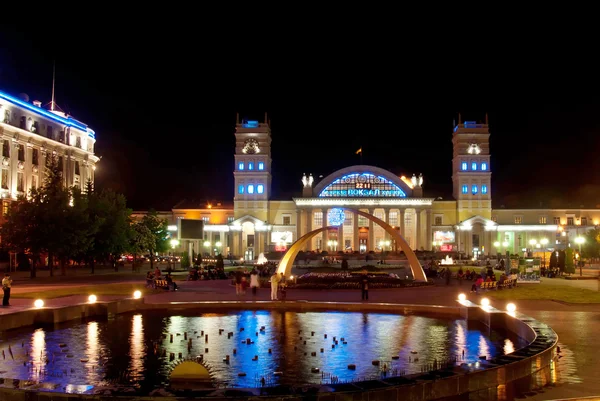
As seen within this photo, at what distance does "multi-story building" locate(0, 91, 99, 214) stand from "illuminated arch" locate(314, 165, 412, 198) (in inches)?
1567

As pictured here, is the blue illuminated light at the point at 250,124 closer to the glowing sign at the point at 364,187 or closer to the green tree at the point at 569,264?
the glowing sign at the point at 364,187

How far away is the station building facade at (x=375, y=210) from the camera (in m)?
109

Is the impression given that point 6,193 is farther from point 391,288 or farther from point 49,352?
point 49,352

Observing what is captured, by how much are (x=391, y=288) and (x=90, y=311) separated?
64.3 ft

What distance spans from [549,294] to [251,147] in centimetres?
8100

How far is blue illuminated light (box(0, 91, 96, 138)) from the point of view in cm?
6982

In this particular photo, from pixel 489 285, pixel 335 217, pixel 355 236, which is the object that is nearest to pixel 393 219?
pixel 355 236

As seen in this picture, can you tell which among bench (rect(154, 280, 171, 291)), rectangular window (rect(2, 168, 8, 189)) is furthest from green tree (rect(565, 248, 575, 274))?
rectangular window (rect(2, 168, 8, 189))

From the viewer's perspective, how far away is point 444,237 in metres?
109

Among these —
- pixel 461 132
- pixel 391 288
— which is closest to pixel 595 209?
pixel 461 132

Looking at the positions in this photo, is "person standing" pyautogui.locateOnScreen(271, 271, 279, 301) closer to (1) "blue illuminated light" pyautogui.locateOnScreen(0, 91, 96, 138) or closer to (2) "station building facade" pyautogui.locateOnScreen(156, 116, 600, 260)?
(1) "blue illuminated light" pyautogui.locateOnScreen(0, 91, 96, 138)

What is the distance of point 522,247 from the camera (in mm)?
112812

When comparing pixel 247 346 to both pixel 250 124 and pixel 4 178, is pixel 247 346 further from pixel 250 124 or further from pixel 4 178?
pixel 250 124

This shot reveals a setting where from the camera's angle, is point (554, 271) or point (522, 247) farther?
point (522, 247)
